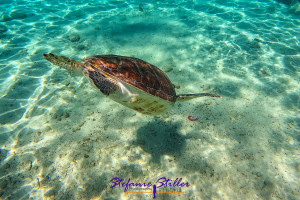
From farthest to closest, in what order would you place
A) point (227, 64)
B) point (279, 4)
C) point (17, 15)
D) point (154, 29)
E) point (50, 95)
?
point (279, 4)
point (17, 15)
point (154, 29)
point (227, 64)
point (50, 95)

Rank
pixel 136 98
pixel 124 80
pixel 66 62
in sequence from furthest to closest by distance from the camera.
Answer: pixel 66 62 < pixel 136 98 < pixel 124 80

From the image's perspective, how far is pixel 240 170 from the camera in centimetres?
294

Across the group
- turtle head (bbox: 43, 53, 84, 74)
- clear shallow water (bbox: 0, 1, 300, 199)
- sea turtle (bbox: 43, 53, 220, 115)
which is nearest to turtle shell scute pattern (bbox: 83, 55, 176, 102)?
sea turtle (bbox: 43, 53, 220, 115)

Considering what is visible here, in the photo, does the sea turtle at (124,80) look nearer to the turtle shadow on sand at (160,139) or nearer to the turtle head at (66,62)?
the turtle head at (66,62)

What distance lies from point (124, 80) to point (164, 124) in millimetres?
1973

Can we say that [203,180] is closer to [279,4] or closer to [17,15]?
[17,15]

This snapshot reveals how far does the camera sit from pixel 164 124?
12.9ft

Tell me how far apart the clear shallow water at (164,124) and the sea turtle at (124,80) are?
1.28 metres

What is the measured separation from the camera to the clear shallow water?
9.24 feet

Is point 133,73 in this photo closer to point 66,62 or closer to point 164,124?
point 66,62

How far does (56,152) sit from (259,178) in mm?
4426

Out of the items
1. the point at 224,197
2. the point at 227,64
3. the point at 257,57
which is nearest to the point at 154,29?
the point at 227,64

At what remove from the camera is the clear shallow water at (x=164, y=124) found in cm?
282

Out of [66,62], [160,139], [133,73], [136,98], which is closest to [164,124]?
[160,139]
